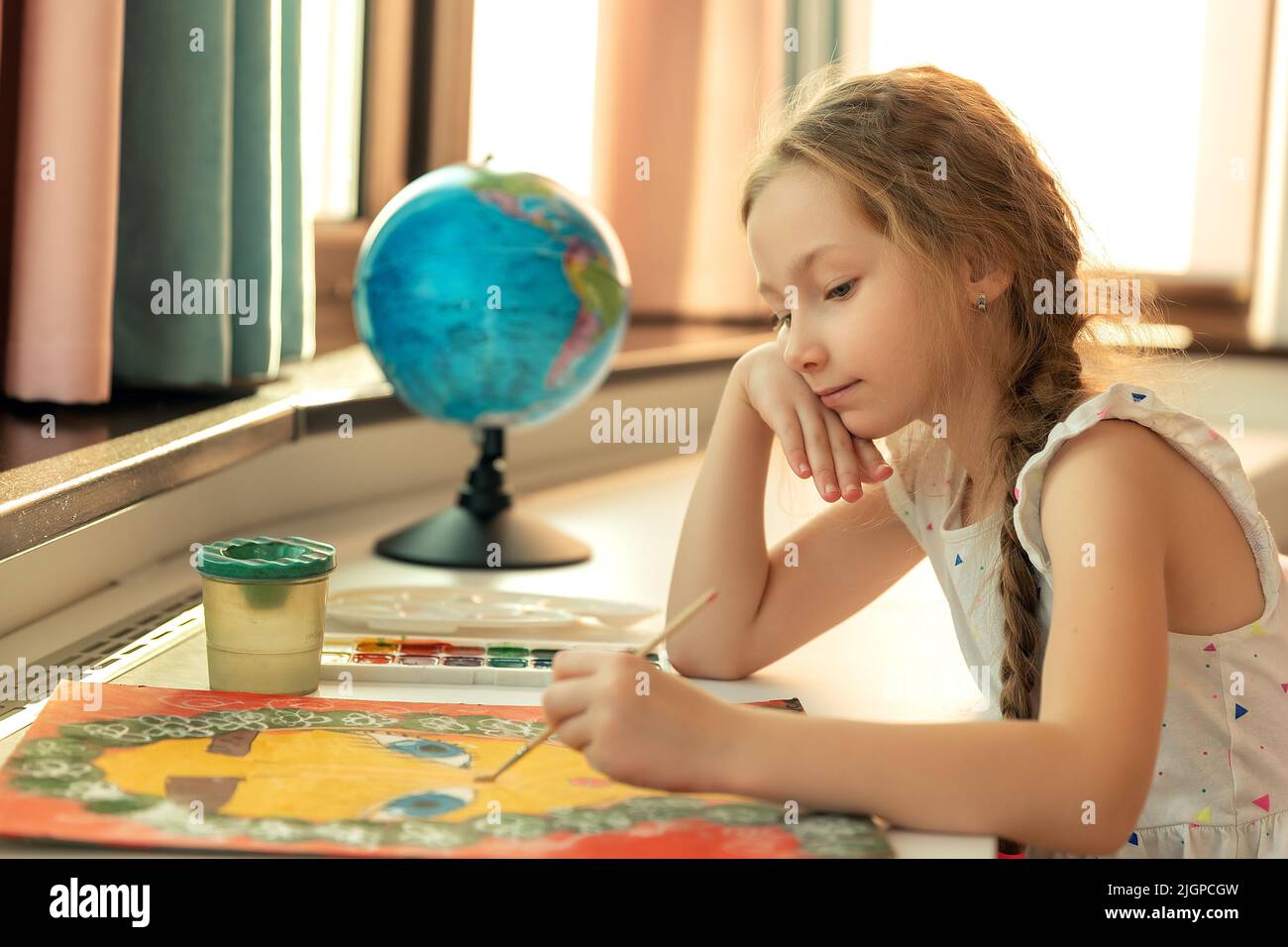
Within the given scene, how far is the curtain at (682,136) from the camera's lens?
292cm

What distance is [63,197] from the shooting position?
1232 mm

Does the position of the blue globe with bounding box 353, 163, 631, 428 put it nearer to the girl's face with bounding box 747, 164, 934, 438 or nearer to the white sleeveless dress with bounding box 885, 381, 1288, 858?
the girl's face with bounding box 747, 164, 934, 438

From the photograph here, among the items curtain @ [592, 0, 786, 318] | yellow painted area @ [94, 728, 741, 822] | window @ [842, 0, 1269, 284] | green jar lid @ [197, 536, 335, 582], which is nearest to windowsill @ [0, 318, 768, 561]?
green jar lid @ [197, 536, 335, 582]

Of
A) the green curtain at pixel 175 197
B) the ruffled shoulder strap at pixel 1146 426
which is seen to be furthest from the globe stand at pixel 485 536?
the ruffled shoulder strap at pixel 1146 426

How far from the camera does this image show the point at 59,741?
2.30 ft

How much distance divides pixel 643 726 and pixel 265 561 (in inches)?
12.1

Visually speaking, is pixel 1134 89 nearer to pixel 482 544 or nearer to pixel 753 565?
pixel 482 544

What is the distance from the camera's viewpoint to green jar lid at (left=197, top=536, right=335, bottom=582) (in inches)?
33.0

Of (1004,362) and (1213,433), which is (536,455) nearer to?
(1004,362)

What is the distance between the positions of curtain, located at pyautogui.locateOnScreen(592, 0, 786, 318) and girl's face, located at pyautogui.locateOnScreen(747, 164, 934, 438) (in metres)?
1.99

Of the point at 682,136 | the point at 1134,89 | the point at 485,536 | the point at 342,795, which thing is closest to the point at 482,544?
the point at 485,536

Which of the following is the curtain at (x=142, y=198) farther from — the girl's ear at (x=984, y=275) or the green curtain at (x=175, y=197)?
the girl's ear at (x=984, y=275)
